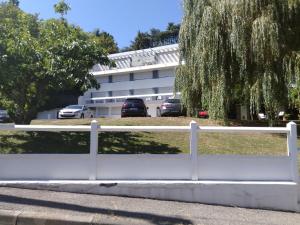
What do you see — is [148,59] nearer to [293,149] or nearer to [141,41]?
[141,41]

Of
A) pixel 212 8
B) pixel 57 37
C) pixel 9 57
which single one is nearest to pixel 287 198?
pixel 9 57

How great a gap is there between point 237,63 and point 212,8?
8.00 ft

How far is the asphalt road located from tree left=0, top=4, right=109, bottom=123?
5082 millimetres

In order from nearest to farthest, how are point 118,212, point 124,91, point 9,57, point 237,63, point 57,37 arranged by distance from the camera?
point 118,212
point 9,57
point 57,37
point 237,63
point 124,91

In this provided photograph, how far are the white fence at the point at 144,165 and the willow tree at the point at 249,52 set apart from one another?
25.8 ft

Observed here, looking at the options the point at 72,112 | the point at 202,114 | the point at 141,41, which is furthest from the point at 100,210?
the point at 141,41

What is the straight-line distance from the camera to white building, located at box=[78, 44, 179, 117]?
2013 inches

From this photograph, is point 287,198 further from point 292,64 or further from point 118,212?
point 292,64

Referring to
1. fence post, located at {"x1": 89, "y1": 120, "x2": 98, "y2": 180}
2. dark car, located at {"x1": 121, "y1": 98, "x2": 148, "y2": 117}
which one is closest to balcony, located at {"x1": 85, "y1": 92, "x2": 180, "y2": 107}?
dark car, located at {"x1": 121, "y1": 98, "x2": 148, "y2": 117}

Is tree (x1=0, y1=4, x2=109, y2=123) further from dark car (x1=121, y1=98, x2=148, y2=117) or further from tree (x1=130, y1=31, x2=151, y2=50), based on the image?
tree (x1=130, y1=31, x2=151, y2=50)

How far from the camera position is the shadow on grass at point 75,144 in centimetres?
1171

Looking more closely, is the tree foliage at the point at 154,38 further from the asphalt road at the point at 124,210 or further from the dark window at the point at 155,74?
the asphalt road at the point at 124,210

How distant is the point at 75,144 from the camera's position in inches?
495

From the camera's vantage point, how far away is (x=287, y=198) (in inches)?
→ 338
